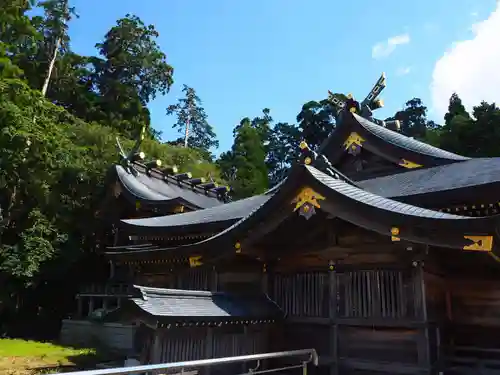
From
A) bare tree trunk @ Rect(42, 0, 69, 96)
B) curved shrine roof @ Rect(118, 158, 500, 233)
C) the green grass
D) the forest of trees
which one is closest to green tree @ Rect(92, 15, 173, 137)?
the forest of trees

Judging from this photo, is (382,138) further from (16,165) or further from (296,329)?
(16,165)

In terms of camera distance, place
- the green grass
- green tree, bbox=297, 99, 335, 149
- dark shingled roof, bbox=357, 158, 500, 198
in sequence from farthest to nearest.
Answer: green tree, bbox=297, 99, 335, 149
the green grass
dark shingled roof, bbox=357, 158, 500, 198

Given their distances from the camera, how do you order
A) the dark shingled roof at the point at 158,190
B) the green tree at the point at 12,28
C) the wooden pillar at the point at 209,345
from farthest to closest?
1. the dark shingled roof at the point at 158,190
2. the green tree at the point at 12,28
3. the wooden pillar at the point at 209,345

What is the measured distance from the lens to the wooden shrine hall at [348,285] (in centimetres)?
703

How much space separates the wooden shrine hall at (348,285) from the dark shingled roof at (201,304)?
0.08 feet

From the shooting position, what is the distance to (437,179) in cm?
1003

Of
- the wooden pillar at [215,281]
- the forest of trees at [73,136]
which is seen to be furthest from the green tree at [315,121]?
the wooden pillar at [215,281]

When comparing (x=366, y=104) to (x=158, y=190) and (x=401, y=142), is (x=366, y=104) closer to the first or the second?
(x=401, y=142)

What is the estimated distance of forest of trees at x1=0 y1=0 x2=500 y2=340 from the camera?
2077 cm

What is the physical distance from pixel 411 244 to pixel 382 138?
18.4 feet

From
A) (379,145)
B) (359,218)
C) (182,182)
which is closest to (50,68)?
(182,182)

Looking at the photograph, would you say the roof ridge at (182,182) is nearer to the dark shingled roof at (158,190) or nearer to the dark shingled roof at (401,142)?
the dark shingled roof at (158,190)

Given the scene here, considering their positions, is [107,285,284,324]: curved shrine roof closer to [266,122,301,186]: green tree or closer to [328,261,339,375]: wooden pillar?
[328,261,339,375]: wooden pillar

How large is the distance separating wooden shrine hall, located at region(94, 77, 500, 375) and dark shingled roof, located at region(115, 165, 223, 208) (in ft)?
41.9
